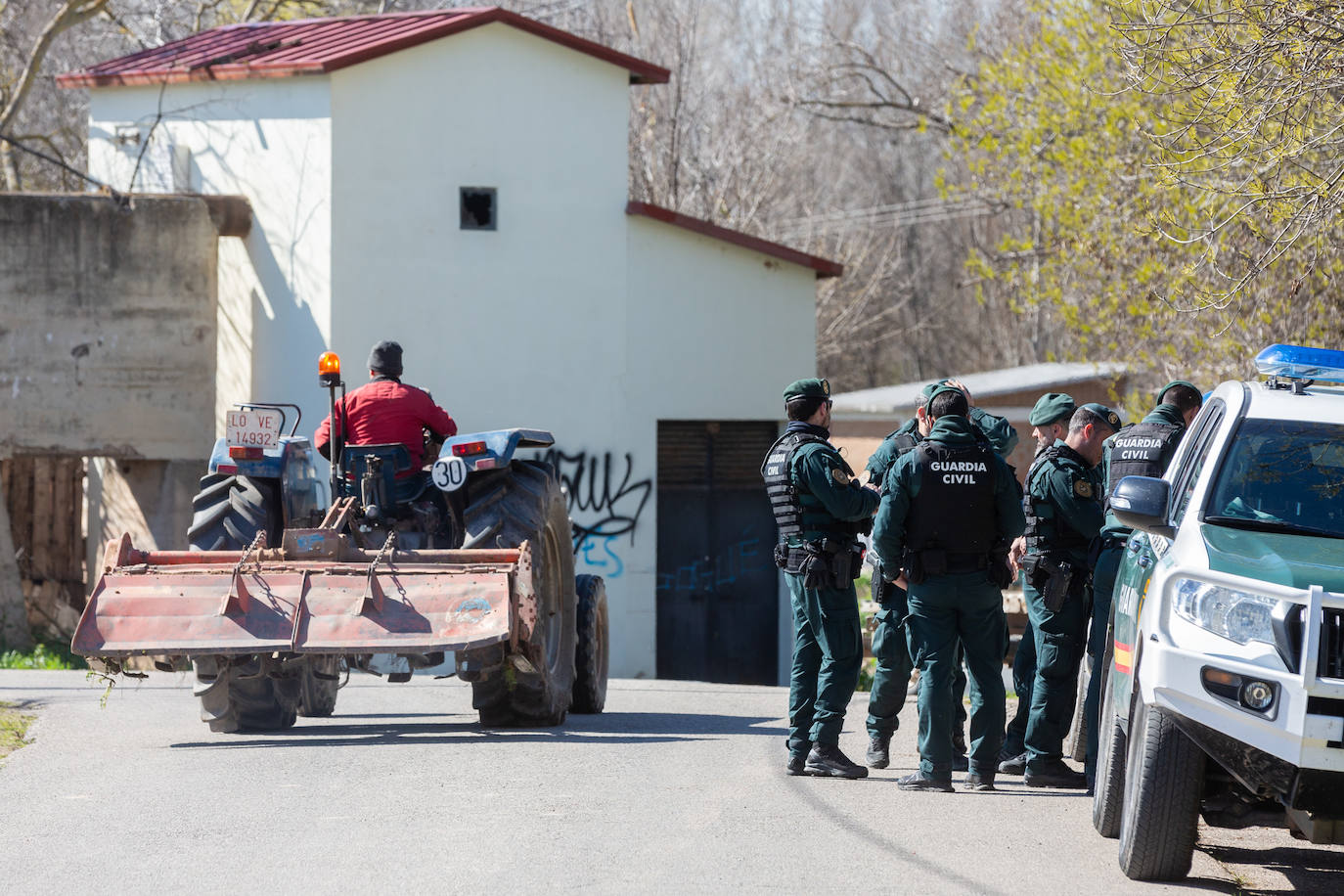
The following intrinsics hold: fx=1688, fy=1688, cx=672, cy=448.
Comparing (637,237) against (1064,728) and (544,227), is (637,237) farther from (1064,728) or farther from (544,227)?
(1064,728)

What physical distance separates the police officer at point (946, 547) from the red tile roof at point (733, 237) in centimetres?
965

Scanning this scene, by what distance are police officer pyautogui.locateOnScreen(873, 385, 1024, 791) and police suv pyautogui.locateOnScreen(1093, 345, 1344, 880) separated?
850 millimetres

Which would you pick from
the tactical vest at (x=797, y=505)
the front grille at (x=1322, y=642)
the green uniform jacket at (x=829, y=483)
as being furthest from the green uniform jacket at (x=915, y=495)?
the front grille at (x=1322, y=642)

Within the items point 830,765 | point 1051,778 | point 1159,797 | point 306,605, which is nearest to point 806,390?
point 830,765

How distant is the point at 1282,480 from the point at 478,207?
38.9 feet

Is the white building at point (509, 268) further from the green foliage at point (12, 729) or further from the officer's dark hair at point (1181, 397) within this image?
the officer's dark hair at point (1181, 397)

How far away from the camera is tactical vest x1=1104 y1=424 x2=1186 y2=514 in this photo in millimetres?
8141

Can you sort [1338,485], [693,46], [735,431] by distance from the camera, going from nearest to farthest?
[1338,485] < [735,431] < [693,46]

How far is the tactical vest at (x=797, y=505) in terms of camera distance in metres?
8.01

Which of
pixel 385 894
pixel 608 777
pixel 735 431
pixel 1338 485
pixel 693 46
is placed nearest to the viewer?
pixel 385 894

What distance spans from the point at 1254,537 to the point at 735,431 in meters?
12.3

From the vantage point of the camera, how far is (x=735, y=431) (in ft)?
59.3

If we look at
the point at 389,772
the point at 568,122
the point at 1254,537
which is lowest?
the point at 389,772

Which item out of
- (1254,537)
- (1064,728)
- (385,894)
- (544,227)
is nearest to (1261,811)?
(1254,537)
